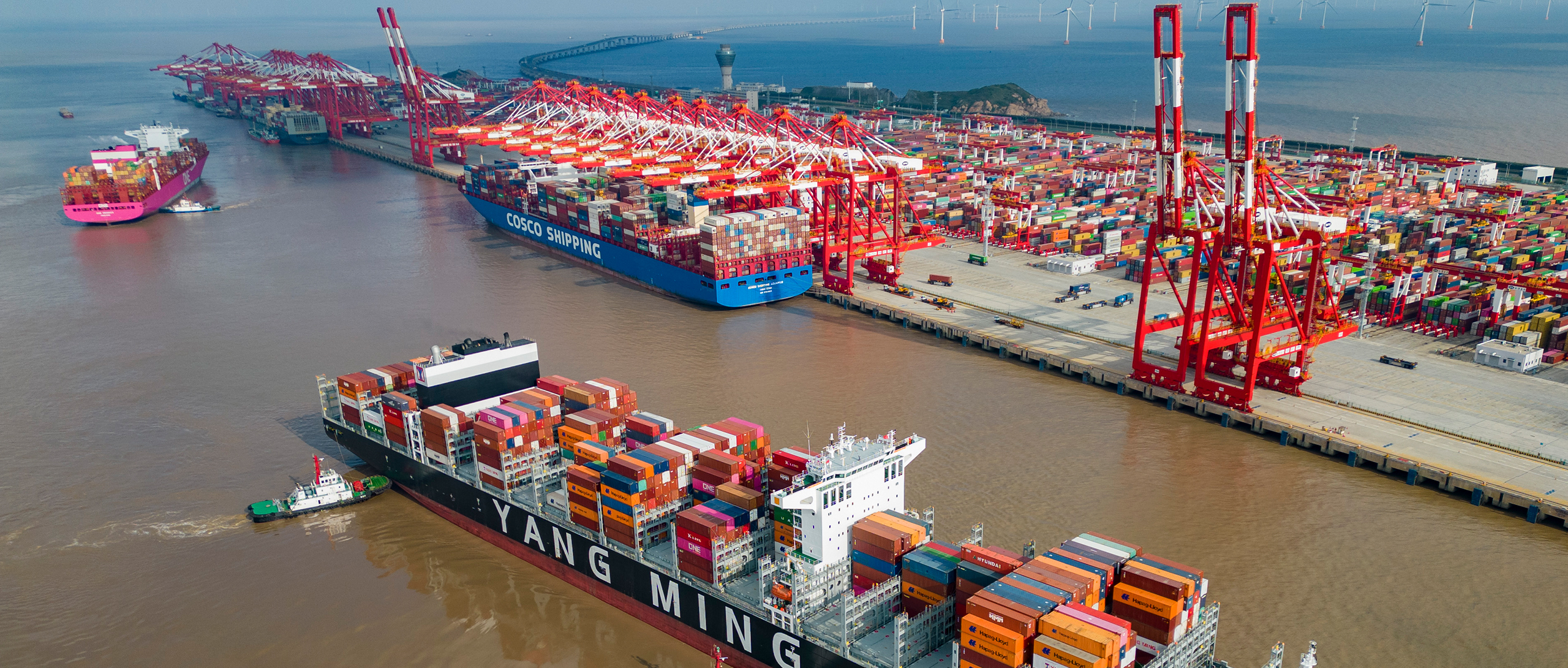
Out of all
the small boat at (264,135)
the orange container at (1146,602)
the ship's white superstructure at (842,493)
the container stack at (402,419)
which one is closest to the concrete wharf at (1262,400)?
the orange container at (1146,602)

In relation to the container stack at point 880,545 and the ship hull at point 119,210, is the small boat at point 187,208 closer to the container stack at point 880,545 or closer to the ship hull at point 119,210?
the ship hull at point 119,210

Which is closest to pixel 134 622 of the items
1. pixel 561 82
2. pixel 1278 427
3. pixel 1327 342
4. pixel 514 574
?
pixel 514 574

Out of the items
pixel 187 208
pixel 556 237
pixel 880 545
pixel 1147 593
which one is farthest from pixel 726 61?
pixel 1147 593

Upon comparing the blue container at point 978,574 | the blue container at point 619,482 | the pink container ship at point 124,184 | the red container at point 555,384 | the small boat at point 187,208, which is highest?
the pink container ship at point 124,184

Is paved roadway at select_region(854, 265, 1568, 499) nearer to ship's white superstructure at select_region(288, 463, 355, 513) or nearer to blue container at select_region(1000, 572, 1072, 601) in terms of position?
blue container at select_region(1000, 572, 1072, 601)

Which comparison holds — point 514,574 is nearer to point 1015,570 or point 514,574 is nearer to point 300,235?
point 1015,570
